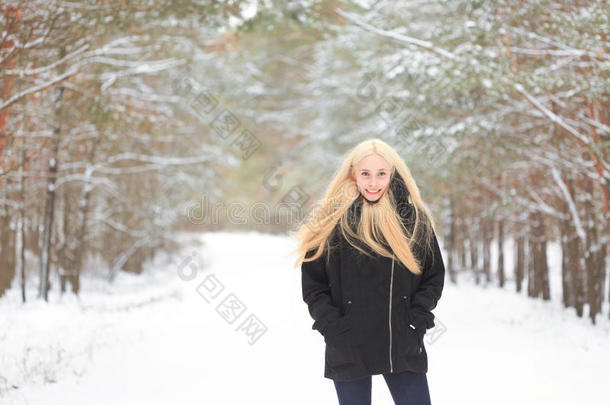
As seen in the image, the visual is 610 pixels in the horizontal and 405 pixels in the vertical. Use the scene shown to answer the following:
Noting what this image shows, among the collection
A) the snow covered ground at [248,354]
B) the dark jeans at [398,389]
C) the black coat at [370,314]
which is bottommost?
the snow covered ground at [248,354]

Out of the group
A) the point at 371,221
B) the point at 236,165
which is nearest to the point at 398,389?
the point at 371,221

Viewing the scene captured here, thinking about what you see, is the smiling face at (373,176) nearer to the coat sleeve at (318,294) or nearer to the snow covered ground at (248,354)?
the coat sleeve at (318,294)

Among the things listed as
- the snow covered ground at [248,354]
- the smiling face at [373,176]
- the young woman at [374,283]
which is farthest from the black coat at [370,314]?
the snow covered ground at [248,354]

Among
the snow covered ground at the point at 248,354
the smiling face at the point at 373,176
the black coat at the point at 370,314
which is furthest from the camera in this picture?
the snow covered ground at the point at 248,354

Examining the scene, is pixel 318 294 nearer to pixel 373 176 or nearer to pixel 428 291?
pixel 428 291

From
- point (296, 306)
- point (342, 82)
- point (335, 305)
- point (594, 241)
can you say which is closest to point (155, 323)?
point (296, 306)

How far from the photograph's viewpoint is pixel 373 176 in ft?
10.5

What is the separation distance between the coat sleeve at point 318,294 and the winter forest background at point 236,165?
621 mm

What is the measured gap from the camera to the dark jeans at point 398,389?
9.84 ft

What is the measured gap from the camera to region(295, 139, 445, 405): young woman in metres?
3.00

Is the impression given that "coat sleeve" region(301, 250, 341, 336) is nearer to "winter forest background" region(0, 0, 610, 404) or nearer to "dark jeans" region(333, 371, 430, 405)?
"dark jeans" region(333, 371, 430, 405)

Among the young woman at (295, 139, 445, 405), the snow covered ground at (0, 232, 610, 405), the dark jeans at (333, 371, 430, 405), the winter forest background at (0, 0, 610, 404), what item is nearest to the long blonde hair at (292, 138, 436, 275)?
the young woman at (295, 139, 445, 405)

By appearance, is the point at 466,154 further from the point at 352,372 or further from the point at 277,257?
the point at 277,257

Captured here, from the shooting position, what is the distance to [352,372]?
2.98m
